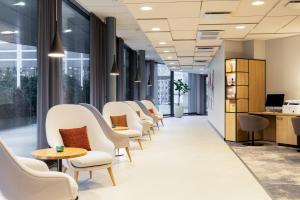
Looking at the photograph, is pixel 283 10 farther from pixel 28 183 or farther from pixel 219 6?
pixel 28 183

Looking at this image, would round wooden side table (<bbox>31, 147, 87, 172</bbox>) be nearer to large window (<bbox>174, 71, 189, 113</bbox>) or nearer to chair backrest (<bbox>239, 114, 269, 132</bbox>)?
chair backrest (<bbox>239, 114, 269, 132</bbox>)

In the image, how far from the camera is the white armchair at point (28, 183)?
3.20 m

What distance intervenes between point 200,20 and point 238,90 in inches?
121

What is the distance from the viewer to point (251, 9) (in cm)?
682

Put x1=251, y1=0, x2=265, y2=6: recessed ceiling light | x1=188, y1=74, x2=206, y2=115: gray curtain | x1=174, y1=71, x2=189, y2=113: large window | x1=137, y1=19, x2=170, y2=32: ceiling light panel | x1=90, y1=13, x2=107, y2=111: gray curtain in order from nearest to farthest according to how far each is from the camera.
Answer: x1=251, y1=0, x2=265, y2=6: recessed ceiling light, x1=137, y1=19, x2=170, y2=32: ceiling light panel, x1=90, y1=13, x2=107, y2=111: gray curtain, x1=174, y1=71, x2=189, y2=113: large window, x1=188, y1=74, x2=206, y2=115: gray curtain

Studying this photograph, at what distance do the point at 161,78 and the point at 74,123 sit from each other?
17216 millimetres

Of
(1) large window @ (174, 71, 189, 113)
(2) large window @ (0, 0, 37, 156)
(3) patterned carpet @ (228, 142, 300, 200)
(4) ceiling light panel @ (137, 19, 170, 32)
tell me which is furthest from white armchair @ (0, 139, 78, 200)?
(1) large window @ (174, 71, 189, 113)

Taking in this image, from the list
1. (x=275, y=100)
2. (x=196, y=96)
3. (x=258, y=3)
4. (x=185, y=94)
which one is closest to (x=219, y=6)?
(x=258, y=3)

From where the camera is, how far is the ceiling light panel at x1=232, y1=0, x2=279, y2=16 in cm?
633

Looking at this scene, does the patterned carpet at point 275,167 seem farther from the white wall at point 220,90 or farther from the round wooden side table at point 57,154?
the round wooden side table at point 57,154

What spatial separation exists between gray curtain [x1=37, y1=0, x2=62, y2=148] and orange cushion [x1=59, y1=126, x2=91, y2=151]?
34.7 inches

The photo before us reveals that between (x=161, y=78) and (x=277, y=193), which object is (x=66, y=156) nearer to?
(x=277, y=193)

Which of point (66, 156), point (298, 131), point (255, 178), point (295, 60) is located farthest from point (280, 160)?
point (66, 156)

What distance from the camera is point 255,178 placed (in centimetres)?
569
